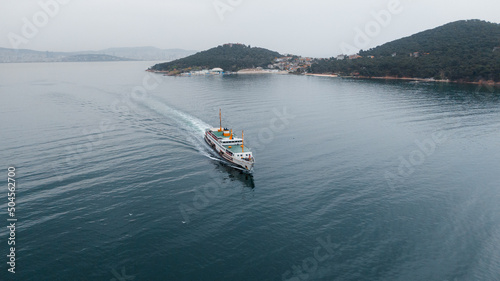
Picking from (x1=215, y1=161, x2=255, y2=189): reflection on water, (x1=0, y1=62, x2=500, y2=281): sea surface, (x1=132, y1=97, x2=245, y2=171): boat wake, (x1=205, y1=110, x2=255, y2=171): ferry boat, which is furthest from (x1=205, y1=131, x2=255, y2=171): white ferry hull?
(x1=0, y1=62, x2=500, y2=281): sea surface

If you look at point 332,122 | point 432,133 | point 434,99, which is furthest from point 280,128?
point 434,99

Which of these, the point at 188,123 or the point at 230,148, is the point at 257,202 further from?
the point at 188,123

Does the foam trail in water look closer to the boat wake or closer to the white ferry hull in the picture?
the boat wake

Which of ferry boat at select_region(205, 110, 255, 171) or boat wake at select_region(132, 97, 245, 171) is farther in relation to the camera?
boat wake at select_region(132, 97, 245, 171)

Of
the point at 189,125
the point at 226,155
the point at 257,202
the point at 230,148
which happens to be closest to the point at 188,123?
the point at 189,125

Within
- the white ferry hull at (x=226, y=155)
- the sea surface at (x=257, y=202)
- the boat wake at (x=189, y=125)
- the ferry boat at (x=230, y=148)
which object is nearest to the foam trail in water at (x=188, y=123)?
the boat wake at (x=189, y=125)
